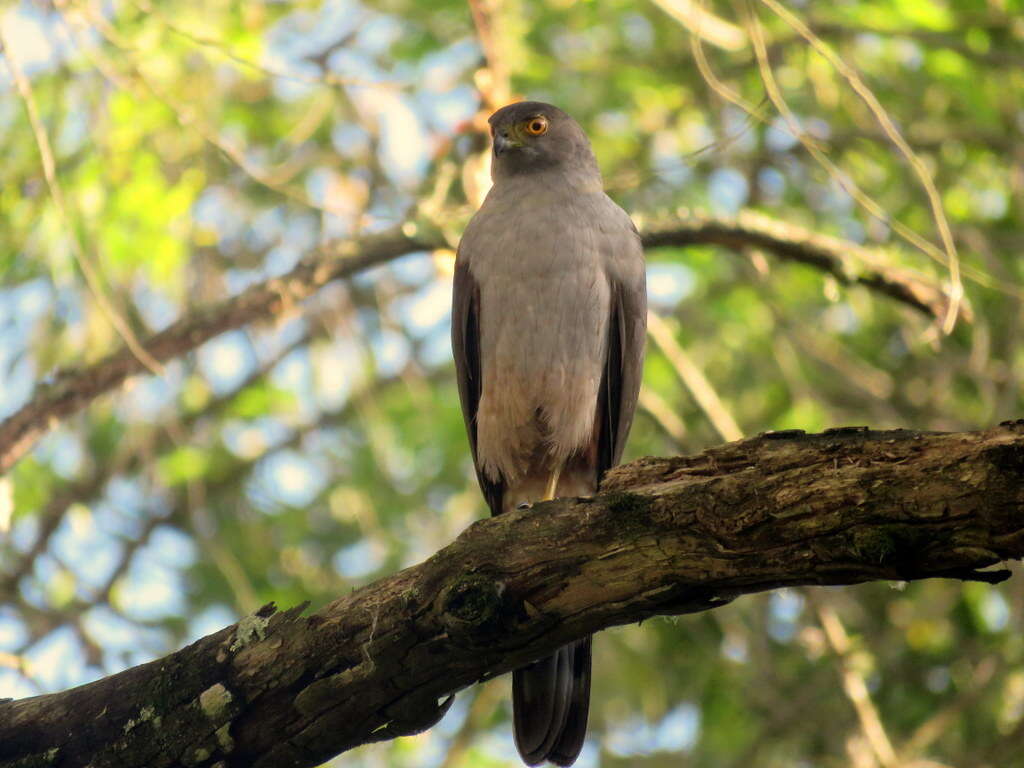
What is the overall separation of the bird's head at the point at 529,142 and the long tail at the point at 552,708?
2503 mm

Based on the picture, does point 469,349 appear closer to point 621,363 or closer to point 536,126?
point 621,363

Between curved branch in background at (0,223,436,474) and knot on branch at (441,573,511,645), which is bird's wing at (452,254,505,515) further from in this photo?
knot on branch at (441,573,511,645)

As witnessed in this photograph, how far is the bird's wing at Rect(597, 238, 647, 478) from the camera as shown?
570cm

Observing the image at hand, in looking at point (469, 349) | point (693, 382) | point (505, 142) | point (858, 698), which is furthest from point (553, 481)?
point (858, 698)

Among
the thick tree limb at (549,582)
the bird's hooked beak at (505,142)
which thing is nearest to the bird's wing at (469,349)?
the bird's hooked beak at (505,142)

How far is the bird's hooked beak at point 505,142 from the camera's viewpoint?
6.13 m

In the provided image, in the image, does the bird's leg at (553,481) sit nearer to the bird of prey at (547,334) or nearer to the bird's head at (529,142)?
the bird of prey at (547,334)

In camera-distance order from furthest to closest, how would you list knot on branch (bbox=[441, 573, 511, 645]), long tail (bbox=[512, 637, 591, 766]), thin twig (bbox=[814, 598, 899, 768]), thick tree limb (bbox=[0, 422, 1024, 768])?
thin twig (bbox=[814, 598, 899, 768])
long tail (bbox=[512, 637, 591, 766])
knot on branch (bbox=[441, 573, 511, 645])
thick tree limb (bbox=[0, 422, 1024, 768])

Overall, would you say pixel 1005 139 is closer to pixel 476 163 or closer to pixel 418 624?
pixel 476 163

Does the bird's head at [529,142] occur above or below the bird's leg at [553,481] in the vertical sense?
above

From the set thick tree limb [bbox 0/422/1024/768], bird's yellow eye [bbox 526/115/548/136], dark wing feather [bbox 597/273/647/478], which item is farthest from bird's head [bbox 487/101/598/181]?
thick tree limb [bbox 0/422/1024/768]

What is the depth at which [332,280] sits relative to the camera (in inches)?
225

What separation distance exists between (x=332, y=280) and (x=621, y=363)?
1.38 meters

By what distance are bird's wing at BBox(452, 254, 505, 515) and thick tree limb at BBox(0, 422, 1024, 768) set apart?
231 centimetres
